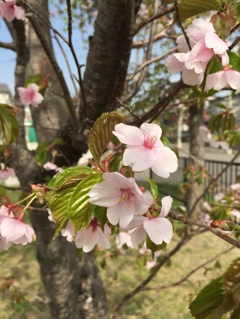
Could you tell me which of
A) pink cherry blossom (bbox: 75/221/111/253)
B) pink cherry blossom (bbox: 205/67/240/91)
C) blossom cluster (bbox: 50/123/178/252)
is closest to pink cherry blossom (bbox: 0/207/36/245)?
pink cherry blossom (bbox: 75/221/111/253)

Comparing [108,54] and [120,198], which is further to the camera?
[108,54]

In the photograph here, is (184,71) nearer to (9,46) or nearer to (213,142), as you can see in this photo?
(9,46)

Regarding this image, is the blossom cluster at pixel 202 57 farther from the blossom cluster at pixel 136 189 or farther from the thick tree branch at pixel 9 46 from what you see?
the thick tree branch at pixel 9 46

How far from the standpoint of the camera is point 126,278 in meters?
3.37

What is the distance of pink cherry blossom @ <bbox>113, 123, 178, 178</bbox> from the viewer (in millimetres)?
482

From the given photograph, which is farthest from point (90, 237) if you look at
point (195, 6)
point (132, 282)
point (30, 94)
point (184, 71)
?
point (132, 282)

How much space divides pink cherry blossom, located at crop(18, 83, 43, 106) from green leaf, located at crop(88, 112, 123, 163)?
88 cm

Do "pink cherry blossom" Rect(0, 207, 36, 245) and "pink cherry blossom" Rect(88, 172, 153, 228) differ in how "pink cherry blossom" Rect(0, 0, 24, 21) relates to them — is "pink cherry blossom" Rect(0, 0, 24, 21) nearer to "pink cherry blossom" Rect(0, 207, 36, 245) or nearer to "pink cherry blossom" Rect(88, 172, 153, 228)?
"pink cherry blossom" Rect(0, 207, 36, 245)

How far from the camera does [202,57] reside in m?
0.53

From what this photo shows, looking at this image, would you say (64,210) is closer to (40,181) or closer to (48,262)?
(40,181)

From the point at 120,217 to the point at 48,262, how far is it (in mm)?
1206

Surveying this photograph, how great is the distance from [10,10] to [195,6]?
2.18 ft

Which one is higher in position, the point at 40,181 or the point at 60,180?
the point at 60,180

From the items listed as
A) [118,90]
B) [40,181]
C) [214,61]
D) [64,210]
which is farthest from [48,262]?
[214,61]
